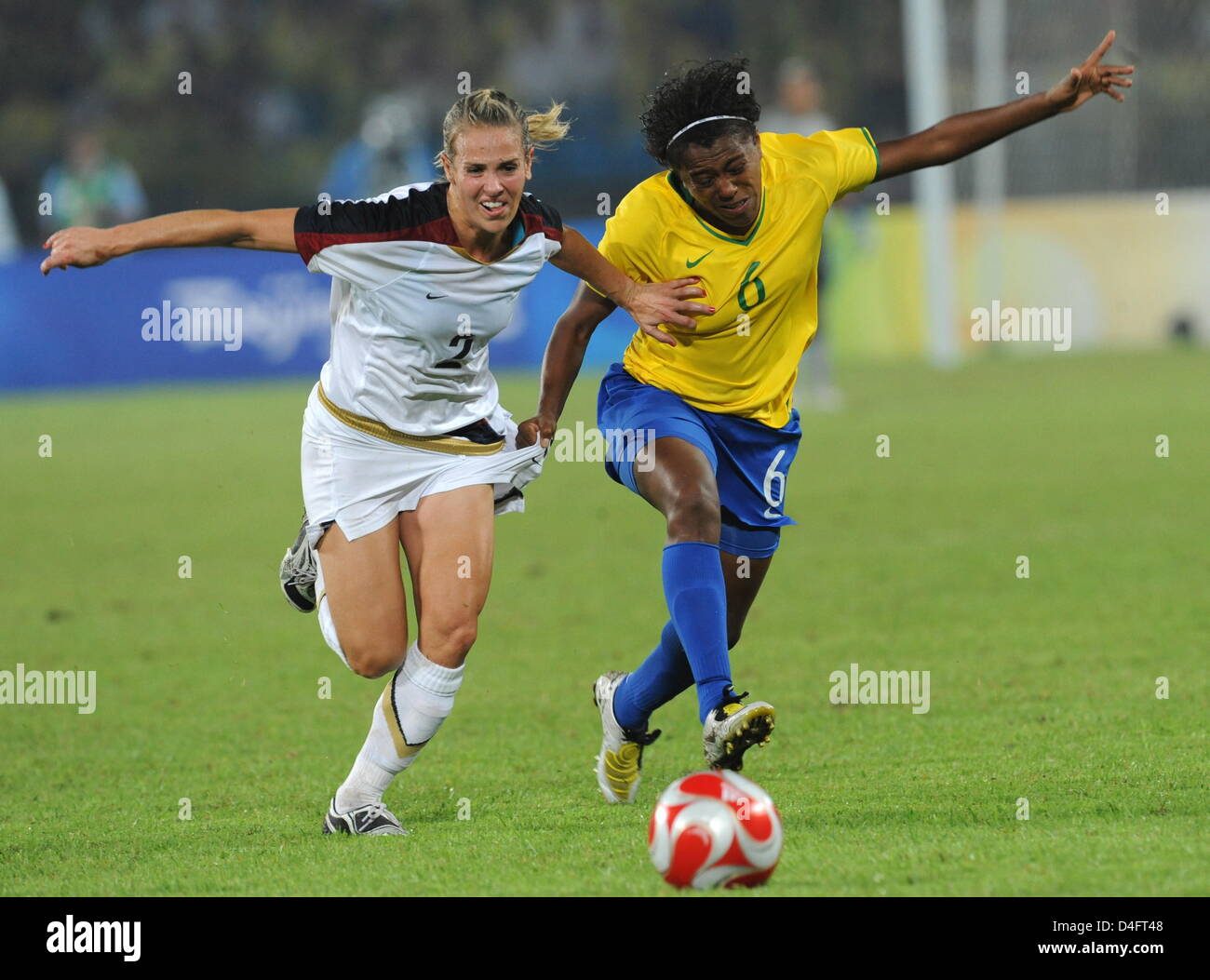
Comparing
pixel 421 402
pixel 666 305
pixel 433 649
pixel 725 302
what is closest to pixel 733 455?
pixel 725 302

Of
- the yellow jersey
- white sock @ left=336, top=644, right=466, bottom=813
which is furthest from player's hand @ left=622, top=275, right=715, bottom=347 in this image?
white sock @ left=336, top=644, right=466, bottom=813

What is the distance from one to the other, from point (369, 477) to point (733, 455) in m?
1.13

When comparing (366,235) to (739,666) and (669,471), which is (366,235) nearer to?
(669,471)

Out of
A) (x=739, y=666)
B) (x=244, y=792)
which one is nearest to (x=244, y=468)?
(x=739, y=666)

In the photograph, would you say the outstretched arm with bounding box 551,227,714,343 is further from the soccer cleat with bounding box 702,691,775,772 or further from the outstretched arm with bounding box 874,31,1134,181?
the soccer cleat with bounding box 702,691,775,772

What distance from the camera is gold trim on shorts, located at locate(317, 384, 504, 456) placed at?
5371 mm

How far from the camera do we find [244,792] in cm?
A: 574

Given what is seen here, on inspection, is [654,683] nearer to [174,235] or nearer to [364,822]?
[364,822]

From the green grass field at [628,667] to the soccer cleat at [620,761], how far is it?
4.0 inches

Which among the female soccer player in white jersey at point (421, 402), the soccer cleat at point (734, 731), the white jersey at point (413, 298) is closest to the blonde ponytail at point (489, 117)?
the female soccer player in white jersey at point (421, 402)

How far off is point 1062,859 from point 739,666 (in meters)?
3.34

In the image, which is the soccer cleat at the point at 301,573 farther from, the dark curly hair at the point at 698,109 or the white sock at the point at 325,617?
the dark curly hair at the point at 698,109

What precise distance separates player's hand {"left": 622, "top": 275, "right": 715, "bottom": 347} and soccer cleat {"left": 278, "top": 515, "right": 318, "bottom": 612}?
1.27 meters

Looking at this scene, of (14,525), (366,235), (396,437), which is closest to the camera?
(366,235)
